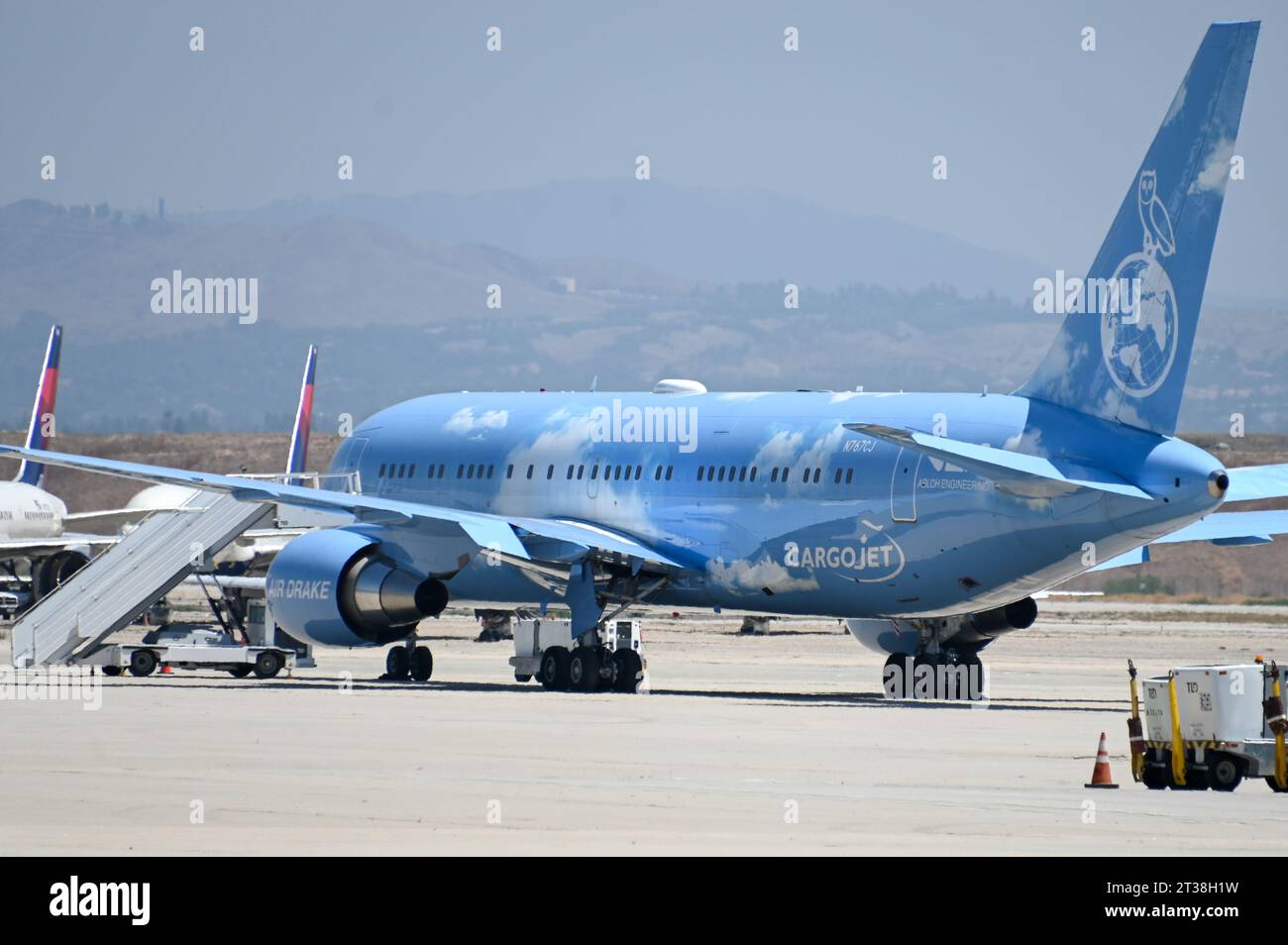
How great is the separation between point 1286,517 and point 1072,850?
20906mm

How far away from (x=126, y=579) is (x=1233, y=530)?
18.1m

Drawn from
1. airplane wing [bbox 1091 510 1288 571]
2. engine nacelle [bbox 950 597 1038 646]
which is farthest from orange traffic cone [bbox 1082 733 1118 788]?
engine nacelle [bbox 950 597 1038 646]

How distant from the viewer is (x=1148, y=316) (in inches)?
1153

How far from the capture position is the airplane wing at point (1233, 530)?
34.4 metres

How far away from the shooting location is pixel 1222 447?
477 feet

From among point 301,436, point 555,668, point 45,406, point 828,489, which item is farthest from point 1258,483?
point 301,436

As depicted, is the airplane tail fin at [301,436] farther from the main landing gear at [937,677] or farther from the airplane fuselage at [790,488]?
the main landing gear at [937,677]

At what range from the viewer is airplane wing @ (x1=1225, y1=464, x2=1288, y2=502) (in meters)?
31.0

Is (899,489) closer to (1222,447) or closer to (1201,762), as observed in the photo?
(1201,762)

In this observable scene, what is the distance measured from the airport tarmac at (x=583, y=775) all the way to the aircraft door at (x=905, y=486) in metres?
2.75

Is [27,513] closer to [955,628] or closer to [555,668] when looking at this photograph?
[555,668]
